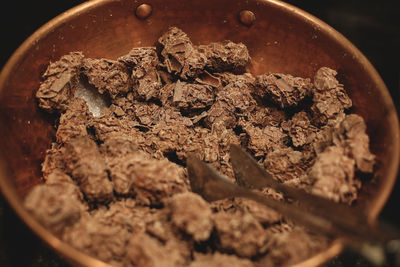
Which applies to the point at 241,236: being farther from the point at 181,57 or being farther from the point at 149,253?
the point at 181,57

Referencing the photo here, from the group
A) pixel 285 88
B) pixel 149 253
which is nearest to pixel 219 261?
pixel 149 253

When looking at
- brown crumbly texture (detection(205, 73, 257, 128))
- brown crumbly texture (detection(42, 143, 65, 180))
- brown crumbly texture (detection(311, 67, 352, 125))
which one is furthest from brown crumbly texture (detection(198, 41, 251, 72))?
brown crumbly texture (detection(42, 143, 65, 180))

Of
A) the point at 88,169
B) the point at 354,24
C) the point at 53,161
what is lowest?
the point at 53,161

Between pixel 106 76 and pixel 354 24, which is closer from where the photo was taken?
pixel 106 76

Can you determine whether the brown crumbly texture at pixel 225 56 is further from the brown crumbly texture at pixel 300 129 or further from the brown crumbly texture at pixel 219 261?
the brown crumbly texture at pixel 219 261

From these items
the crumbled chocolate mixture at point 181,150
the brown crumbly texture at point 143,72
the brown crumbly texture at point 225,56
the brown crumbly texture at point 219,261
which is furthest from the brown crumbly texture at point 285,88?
the brown crumbly texture at point 219,261

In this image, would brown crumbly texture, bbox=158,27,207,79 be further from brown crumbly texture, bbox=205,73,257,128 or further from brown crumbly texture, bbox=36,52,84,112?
brown crumbly texture, bbox=36,52,84,112

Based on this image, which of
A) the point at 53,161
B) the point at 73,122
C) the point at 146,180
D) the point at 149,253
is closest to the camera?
the point at 149,253

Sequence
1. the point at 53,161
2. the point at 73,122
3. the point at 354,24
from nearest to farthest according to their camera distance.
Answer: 1. the point at 53,161
2. the point at 73,122
3. the point at 354,24

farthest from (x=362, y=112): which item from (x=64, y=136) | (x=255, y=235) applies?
(x=64, y=136)

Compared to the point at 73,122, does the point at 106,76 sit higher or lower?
higher
